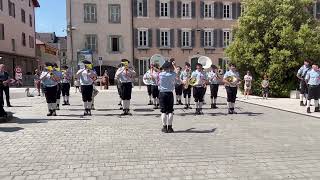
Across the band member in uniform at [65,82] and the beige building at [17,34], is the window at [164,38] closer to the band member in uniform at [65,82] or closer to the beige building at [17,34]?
the beige building at [17,34]

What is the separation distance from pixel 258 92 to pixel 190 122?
42.6 ft

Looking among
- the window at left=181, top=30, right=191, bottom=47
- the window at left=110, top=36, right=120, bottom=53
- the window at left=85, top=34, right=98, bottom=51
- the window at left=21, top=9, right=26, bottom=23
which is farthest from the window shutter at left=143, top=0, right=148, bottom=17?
the window at left=21, top=9, right=26, bottom=23

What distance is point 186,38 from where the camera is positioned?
1720 inches

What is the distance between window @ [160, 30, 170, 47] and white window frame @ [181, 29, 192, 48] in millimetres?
1564

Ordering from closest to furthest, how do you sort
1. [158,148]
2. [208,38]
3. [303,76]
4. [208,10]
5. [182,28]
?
1. [158,148]
2. [303,76]
3. [182,28]
4. [208,10]
5. [208,38]

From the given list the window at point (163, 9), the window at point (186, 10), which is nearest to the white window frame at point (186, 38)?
the window at point (186, 10)

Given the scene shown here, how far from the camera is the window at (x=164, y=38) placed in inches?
1700

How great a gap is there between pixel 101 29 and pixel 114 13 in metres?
2.22

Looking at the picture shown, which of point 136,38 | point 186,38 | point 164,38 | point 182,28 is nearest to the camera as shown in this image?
point 136,38

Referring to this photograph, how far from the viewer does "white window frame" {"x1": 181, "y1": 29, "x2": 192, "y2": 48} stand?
143 ft

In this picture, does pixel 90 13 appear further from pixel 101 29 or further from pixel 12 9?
pixel 12 9

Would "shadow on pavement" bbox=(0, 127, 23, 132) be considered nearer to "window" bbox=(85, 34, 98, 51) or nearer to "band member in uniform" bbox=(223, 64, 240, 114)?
"band member in uniform" bbox=(223, 64, 240, 114)

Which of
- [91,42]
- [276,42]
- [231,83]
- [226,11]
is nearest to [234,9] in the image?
[226,11]

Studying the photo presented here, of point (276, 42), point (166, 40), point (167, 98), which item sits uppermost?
point (166, 40)
